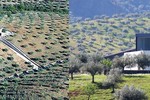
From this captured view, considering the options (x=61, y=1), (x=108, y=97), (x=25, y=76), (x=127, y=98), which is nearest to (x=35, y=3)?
(x=61, y=1)

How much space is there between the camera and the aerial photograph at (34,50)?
78.7 ft

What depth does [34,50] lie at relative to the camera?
2516 centimetres

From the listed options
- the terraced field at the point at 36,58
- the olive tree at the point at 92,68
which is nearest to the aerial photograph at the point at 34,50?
the terraced field at the point at 36,58

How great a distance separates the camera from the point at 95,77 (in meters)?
113

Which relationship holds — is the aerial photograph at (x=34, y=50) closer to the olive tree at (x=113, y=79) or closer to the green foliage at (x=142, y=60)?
the olive tree at (x=113, y=79)

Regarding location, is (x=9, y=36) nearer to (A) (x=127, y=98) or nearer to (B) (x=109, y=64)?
(A) (x=127, y=98)

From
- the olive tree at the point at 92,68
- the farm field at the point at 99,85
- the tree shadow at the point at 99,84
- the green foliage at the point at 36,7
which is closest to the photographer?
the green foliage at the point at 36,7

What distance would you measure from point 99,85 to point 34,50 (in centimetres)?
7849

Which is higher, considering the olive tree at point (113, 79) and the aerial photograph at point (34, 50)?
the aerial photograph at point (34, 50)

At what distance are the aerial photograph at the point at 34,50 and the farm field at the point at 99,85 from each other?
213 ft

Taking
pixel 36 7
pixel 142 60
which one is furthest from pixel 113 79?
pixel 36 7

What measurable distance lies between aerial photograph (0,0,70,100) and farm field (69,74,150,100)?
6489cm

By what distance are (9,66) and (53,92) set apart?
2325 millimetres

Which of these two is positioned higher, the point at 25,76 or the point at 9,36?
the point at 9,36
